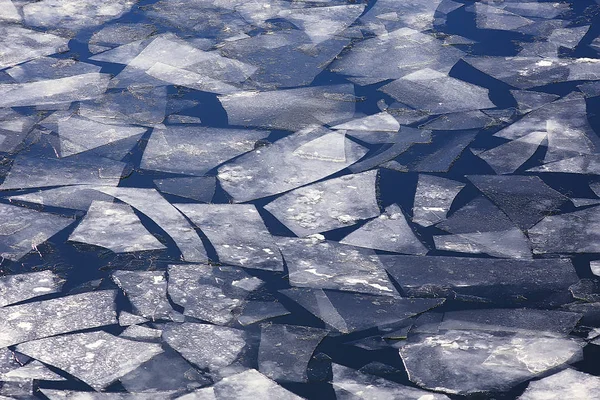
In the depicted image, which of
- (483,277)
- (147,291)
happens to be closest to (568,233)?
(483,277)

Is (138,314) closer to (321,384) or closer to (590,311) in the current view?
(321,384)

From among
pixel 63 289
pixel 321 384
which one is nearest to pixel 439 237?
pixel 321 384

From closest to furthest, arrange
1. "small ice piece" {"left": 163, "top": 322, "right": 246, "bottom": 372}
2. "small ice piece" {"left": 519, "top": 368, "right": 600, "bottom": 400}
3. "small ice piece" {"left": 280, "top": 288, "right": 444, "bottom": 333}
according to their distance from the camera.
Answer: "small ice piece" {"left": 519, "top": 368, "right": 600, "bottom": 400} → "small ice piece" {"left": 163, "top": 322, "right": 246, "bottom": 372} → "small ice piece" {"left": 280, "top": 288, "right": 444, "bottom": 333}

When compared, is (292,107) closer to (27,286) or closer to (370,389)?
(27,286)

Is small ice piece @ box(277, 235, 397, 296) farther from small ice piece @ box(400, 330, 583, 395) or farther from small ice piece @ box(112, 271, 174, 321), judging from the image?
small ice piece @ box(112, 271, 174, 321)

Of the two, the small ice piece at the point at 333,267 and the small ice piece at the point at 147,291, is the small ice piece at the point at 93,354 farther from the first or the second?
the small ice piece at the point at 333,267

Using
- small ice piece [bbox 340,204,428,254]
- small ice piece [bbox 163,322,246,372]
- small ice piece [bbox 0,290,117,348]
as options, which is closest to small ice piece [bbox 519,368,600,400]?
small ice piece [bbox 340,204,428,254]
